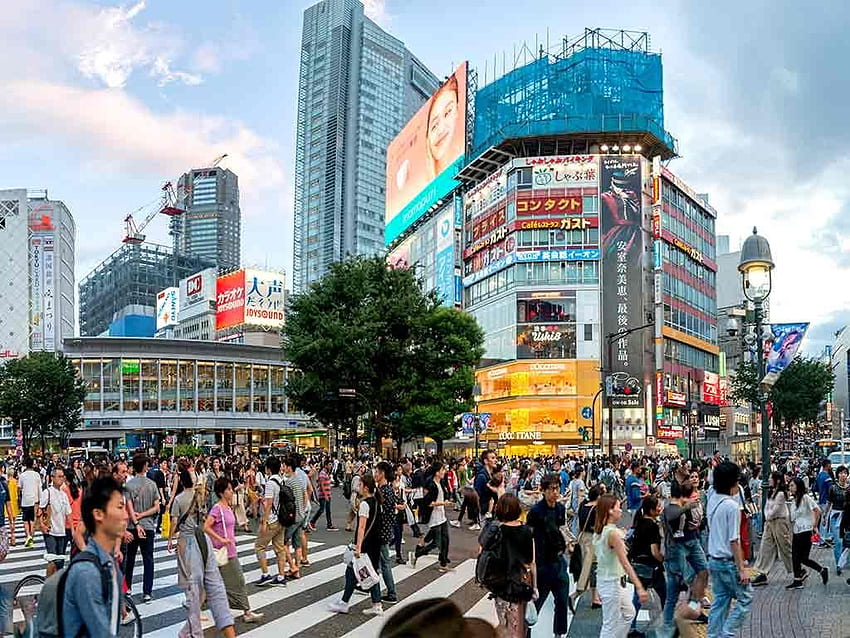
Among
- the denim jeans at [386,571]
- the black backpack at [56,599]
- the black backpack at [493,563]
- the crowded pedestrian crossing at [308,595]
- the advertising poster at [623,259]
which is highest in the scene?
the advertising poster at [623,259]

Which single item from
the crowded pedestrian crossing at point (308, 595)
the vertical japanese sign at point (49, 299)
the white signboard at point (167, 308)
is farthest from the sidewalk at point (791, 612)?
the white signboard at point (167, 308)

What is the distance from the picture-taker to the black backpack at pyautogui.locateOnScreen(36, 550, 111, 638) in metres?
4.09

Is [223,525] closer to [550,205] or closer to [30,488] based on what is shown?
[30,488]

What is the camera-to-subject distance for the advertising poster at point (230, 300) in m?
119

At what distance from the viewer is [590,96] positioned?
248 feet

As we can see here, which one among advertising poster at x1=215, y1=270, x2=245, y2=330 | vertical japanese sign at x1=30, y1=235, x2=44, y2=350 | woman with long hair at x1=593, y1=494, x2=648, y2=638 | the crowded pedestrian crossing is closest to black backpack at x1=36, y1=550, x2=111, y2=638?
the crowded pedestrian crossing

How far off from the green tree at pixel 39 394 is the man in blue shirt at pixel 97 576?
5802cm

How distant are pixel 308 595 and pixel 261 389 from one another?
79.8 m

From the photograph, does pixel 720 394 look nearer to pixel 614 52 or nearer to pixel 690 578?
pixel 614 52

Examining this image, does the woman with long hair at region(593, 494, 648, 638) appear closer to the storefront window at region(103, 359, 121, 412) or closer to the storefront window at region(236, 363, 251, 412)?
the storefront window at region(103, 359, 121, 412)

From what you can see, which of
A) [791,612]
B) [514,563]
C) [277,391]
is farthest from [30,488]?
[277,391]

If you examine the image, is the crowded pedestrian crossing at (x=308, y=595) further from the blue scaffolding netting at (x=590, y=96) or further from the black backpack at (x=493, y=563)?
the blue scaffolding netting at (x=590, y=96)

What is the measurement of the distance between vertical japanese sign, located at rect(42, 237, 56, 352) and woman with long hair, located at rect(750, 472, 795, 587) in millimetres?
110425

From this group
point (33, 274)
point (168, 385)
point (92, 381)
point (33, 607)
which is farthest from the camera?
point (33, 274)
